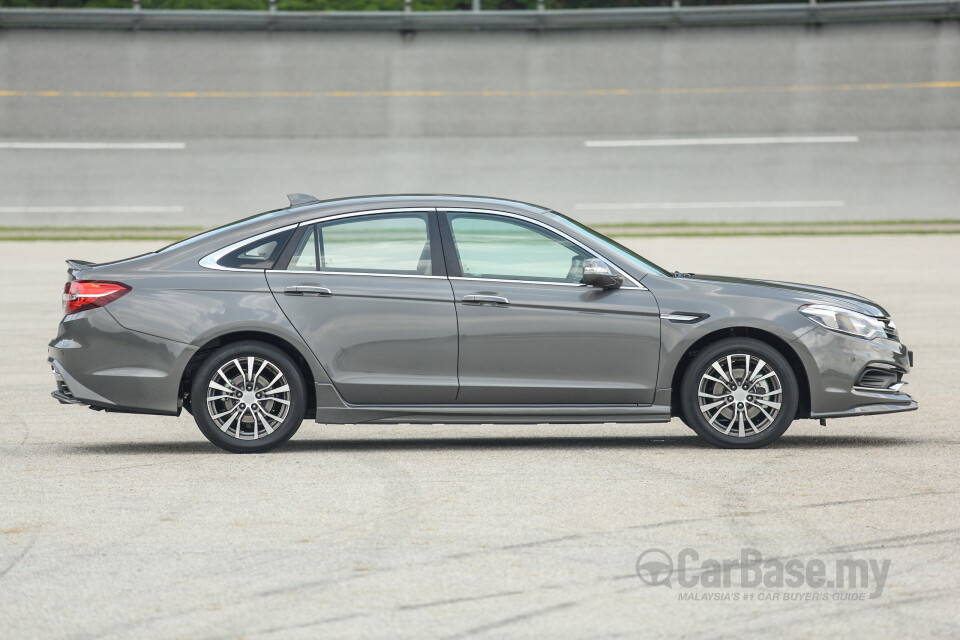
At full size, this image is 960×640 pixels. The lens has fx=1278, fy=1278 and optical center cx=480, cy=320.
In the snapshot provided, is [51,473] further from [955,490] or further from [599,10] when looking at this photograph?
[599,10]

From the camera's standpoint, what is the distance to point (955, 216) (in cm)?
3409

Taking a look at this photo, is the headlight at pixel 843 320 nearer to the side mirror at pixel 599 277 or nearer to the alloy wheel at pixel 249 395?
the side mirror at pixel 599 277

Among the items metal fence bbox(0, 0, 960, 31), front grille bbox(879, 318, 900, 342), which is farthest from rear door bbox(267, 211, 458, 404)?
metal fence bbox(0, 0, 960, 31)

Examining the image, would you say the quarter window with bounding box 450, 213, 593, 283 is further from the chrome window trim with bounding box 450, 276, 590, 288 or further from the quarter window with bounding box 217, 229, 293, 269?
the quarter window with bounding box 217, 229, 293, 269

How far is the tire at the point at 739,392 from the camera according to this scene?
7703 millimetres

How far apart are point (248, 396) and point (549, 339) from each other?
1.83m

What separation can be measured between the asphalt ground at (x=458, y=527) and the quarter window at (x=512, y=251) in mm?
1104

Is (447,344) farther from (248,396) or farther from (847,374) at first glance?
(847,374)

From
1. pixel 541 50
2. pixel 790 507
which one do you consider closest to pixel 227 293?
pixel 790 507

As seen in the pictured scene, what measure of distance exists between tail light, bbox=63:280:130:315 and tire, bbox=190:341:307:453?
2.29ft

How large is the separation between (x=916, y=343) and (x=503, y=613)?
31.3 feet

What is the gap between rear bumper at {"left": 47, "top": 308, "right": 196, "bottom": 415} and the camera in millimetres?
7629

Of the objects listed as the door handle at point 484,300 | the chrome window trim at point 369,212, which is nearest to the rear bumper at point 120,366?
the chrome window trim at point 369,212

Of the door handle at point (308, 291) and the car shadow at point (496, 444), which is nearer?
the door handle at point (308, 291)
